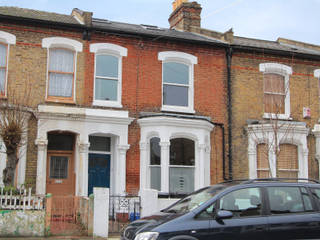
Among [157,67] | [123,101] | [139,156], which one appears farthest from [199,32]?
[139,156]

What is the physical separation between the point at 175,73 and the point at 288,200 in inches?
366

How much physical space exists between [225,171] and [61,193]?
5.94 metres

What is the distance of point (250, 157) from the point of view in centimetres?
1595

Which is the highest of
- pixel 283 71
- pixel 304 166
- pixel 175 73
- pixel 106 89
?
pixel 283 71

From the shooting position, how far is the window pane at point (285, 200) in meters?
7.00

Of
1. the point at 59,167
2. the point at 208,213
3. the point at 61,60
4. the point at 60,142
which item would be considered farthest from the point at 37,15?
the point at 208,213

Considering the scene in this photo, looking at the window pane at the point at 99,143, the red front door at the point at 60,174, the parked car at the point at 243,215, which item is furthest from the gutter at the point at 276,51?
the parked car at the point at 243,215

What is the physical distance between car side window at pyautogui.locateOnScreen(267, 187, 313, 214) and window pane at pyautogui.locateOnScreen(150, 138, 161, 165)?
7717 millimetres

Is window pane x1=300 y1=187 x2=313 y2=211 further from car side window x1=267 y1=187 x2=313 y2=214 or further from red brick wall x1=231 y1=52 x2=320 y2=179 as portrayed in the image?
red brick wall x1=231 y1=52 x2=320 y2=179

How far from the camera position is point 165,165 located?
14234mm

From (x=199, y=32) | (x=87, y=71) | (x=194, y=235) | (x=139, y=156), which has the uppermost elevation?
(x=199, y=32)

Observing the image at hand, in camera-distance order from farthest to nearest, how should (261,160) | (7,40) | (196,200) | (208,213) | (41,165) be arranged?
(261,160) → (7,40) → (41,165) → (196,200) → (208,213)

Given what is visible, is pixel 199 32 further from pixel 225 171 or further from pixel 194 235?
pixel 194 235

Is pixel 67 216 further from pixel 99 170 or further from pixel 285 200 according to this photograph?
pixel 285 200
